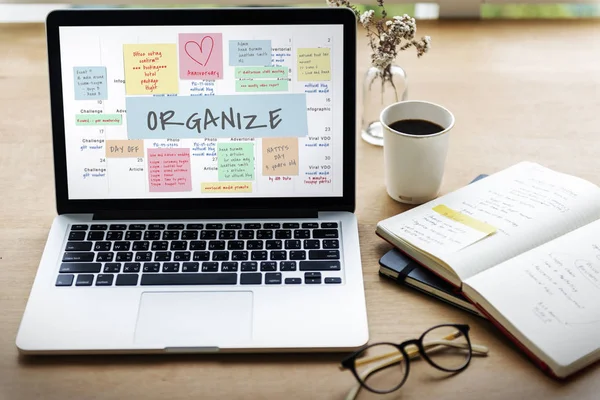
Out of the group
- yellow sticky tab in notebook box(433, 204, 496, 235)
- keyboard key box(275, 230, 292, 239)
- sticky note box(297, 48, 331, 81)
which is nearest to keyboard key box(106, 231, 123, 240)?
keyboard key box(275, 230, 292, 239)

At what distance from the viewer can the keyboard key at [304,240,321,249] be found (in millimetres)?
985

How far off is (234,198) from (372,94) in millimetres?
358

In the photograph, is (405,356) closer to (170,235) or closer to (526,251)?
(526,251)

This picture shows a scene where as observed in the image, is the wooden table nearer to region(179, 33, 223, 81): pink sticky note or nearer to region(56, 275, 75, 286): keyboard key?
region(56, 275, 75, 286): keyboard key

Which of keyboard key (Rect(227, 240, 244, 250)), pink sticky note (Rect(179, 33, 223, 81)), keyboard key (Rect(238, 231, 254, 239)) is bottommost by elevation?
keyboard key (Rect(227, 240, 244, 250))

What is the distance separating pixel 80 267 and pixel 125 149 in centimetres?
17

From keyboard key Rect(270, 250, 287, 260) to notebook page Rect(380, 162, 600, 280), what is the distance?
0.14m

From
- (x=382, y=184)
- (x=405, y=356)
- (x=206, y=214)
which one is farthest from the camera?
(x=382, y=184)

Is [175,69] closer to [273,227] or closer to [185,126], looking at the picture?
[185,126]

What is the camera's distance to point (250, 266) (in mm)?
957

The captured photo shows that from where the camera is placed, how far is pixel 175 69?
1021 mm

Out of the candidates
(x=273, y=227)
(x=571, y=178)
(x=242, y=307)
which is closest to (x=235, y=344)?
(x=242, y=307)

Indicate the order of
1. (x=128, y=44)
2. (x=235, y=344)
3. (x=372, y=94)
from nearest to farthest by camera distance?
(x=235, y=344)
(x=128, y=44)
(x=372, y=94)

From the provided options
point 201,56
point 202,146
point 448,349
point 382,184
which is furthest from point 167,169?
point 448,349
